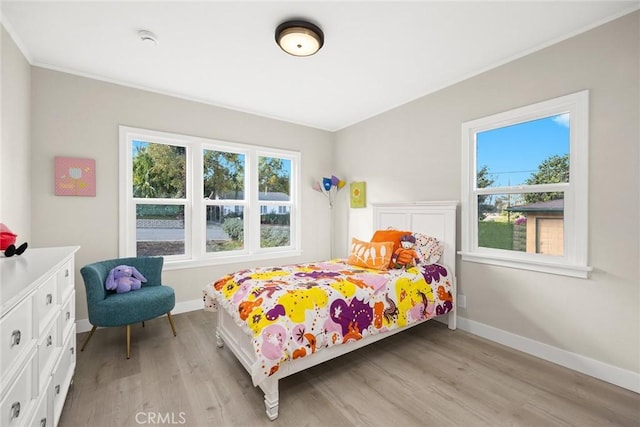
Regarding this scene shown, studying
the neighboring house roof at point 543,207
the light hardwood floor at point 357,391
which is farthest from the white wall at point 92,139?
the neighboring house roof at point 543,207

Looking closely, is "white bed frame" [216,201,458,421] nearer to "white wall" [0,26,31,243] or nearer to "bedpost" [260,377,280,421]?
"bedpost" [260,377,280,421]

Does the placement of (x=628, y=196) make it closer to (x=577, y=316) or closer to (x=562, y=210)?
(x=562, y=210)

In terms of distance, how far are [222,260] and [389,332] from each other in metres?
2.32

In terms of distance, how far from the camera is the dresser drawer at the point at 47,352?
1258mm

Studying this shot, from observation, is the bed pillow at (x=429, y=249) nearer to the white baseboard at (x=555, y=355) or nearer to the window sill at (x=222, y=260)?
the white baseboard at (x=555, y=355)

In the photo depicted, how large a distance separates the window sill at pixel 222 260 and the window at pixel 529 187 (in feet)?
7.96

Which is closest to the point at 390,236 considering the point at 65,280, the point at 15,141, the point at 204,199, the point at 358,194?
the point at 358,194

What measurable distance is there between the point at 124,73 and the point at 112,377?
2748mm

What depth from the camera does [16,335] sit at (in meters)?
1.01

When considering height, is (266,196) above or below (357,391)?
above

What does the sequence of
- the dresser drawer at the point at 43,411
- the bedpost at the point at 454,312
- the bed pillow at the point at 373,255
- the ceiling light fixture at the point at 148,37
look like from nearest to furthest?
the dresser drawer at the point at 43,411, the ceiling light fixture at the point at 148,37, the bed pillow at the point at 373,255, the bedpost at the point at 454,312

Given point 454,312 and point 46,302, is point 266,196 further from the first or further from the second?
point 46,302

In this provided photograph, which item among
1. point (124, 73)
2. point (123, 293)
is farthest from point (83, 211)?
point (124, 73)

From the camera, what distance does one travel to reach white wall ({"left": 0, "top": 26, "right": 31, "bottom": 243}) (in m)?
2.09
